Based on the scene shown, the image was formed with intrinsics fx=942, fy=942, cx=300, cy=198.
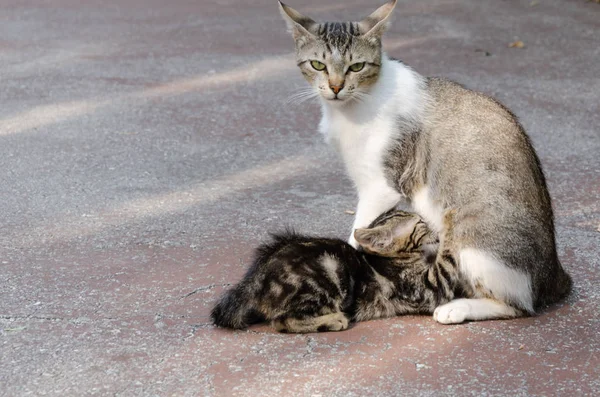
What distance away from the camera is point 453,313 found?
4.63m

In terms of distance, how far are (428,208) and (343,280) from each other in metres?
0.68

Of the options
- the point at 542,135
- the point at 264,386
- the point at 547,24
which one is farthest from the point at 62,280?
the point at 547,24

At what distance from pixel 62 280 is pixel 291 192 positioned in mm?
2033

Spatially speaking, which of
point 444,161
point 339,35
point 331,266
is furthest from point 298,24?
point 331,266

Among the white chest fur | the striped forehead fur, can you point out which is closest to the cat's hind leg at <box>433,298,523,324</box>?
the white chest fur

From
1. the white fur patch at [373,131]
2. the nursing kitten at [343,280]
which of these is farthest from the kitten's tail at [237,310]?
the white fur patch at [373,131]

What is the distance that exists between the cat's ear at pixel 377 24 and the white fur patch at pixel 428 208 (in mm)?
930

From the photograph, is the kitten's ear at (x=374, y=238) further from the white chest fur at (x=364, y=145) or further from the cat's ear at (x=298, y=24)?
the cat's ear at (x=298, y=24)

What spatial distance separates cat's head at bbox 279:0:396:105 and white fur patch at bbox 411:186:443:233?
0.63m

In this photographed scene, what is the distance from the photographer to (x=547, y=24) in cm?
1134

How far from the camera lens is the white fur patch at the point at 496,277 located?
4.63m

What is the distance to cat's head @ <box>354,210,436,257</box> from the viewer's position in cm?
481

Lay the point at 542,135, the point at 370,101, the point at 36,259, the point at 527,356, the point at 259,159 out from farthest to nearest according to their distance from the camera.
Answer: the point at 542,135
the point at 259,159
the point at 36,259
the point at 370,101
the point at 527,356

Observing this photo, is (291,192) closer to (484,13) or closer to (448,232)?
(448,232)
